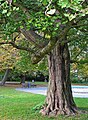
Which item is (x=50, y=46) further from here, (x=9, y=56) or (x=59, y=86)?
(x=9, y=56)

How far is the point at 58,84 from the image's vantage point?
9680 millimetres

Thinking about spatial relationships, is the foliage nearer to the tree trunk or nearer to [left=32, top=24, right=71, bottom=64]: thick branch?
the tree trunk

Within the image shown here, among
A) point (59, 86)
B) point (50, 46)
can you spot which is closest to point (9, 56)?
point (59, 86)

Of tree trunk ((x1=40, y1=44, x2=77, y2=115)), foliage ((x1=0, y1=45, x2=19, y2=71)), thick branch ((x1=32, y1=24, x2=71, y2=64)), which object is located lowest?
tree trunk ((x1=40, y1=44, x2=77, y2=115))

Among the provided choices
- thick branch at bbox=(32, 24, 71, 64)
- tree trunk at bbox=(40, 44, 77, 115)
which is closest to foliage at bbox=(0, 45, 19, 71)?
tree trunk at bbox=(40, 44, 77, 115)

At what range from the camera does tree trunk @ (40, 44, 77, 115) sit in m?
9.54

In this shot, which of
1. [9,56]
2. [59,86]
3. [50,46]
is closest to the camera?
[50,46]

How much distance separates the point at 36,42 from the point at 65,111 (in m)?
2.67

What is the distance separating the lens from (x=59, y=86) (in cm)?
965

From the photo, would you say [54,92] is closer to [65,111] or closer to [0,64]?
[65,111]

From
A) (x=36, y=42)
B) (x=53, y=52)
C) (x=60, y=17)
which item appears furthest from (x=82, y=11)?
(x=53, y=52)

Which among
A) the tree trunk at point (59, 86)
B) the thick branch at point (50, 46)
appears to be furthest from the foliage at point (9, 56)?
the thick branch at point (50, 46)

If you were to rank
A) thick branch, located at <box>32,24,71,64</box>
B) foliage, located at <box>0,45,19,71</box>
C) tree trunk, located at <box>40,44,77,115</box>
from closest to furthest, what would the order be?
thick branch, located at <box>32,24,71,64</box>, tree trunk, located at <box>40,44,77,115</box>, foliage, located at <box>0,45,19,71</box>

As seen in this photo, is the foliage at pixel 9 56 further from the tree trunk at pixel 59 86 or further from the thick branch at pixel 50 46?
the thick branch at pixel 50 46
